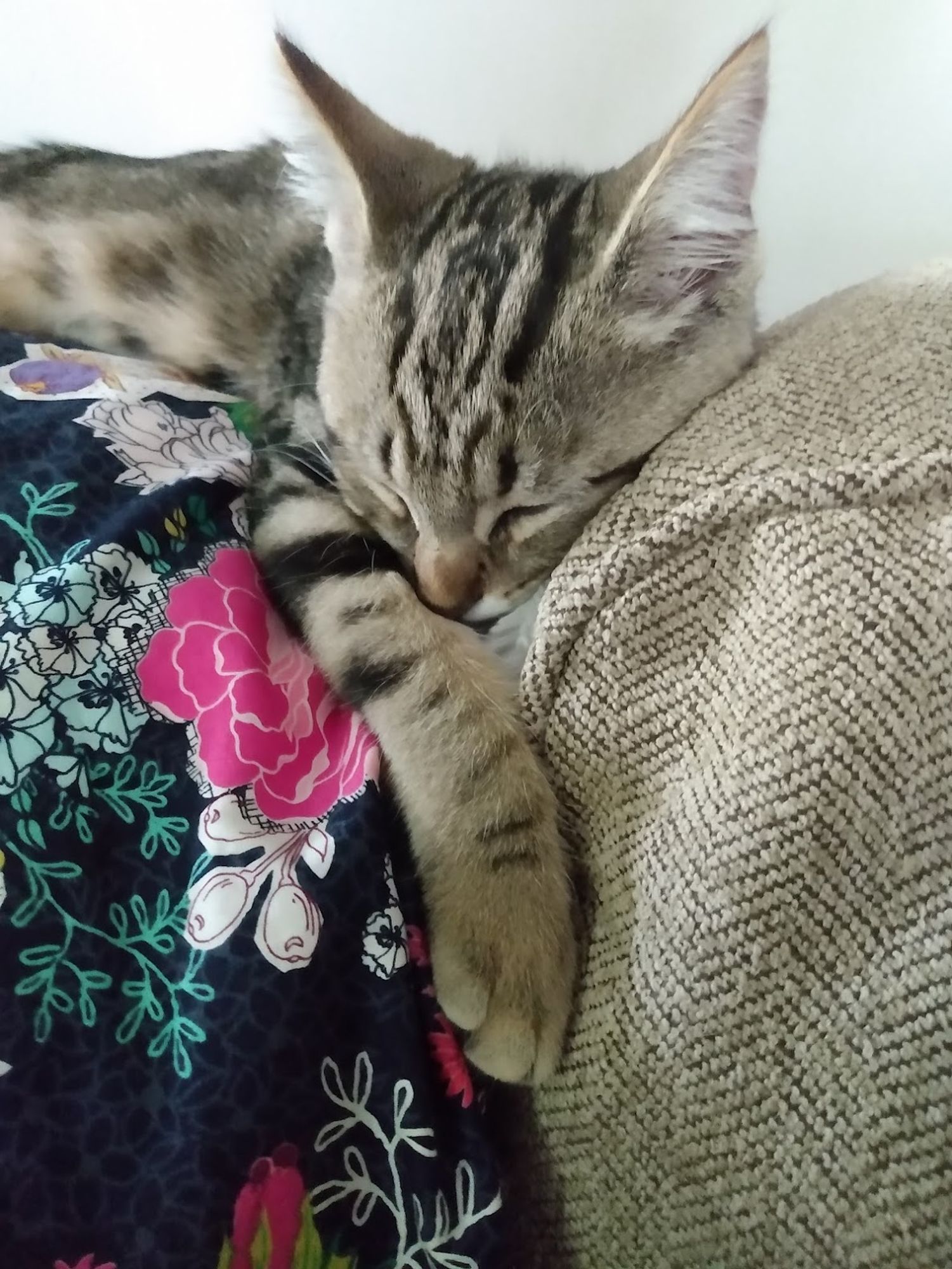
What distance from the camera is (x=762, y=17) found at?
1167mm

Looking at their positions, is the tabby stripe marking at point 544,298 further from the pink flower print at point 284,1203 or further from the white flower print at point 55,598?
the pink flower print at point 284,1203

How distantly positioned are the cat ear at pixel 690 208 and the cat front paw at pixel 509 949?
1.36 feet

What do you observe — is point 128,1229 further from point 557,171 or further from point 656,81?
point 656,81

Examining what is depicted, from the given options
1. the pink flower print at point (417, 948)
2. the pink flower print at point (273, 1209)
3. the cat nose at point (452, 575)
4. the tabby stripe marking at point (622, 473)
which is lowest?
the pink flower print at point (273, 1209)

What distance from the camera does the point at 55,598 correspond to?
26.4 inches

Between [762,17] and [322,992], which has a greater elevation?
[762,17]

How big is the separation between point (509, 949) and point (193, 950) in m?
0.20

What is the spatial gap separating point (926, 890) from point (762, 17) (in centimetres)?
111

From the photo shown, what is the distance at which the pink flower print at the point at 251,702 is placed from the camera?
0.66 m

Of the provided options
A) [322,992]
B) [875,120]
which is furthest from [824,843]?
[875,120]

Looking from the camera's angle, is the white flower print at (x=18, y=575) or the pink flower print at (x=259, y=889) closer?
the pink flower print at (x=259, y=889)

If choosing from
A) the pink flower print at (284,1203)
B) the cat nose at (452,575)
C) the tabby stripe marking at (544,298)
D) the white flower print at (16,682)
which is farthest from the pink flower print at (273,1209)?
the tabby stripe marking at (544,298)

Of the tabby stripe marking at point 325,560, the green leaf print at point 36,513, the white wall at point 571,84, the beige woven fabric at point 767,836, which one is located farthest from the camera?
the white wall at point 571,84

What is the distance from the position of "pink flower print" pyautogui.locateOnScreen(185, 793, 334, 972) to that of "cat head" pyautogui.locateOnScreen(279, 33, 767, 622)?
0.28m
